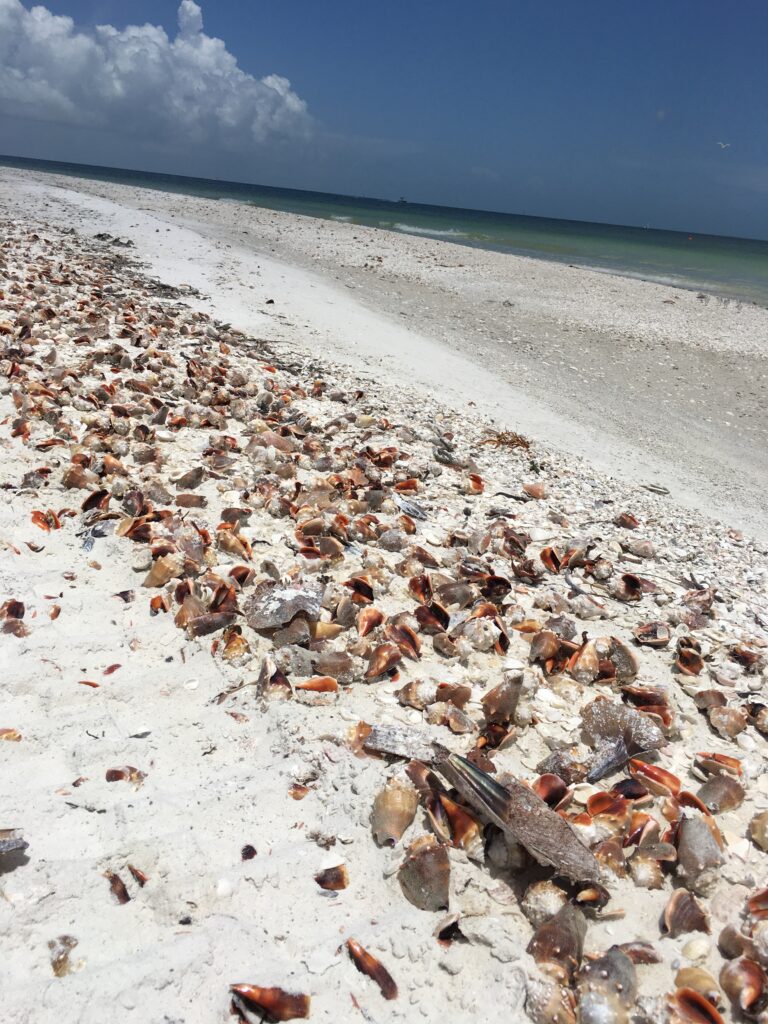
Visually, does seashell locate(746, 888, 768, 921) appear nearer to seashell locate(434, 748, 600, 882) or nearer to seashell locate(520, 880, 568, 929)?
seashell locate(434, 748, 600, 882)

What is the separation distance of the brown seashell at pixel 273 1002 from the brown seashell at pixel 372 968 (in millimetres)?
179

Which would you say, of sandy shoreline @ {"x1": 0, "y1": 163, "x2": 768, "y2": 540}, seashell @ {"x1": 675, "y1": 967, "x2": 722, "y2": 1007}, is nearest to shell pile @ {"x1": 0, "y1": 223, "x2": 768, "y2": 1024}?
seashell @ {"x1": 675, "y1": 967, "x2": 722, "y2": 1007}

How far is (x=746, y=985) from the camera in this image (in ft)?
6.35

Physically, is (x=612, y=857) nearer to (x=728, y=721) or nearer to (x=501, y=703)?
(x=501, y=703)

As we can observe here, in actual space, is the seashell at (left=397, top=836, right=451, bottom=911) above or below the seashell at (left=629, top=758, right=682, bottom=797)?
below

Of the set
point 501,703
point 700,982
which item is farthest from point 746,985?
point 501,703

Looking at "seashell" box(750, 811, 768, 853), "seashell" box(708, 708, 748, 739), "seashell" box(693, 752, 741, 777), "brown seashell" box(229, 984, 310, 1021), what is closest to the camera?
"brown seashell" box(229, 984, 310, 1021)

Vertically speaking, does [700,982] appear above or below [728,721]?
below

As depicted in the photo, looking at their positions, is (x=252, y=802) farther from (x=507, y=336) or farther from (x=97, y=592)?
(x=507, y=336)

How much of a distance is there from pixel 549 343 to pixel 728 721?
411 inches

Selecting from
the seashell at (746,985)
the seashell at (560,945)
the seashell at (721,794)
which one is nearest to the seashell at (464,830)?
the seashell at (560,945)

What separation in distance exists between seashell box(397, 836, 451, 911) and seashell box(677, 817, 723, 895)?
2.68 ft

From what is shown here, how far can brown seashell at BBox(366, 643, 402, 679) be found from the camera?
3117 millimetres

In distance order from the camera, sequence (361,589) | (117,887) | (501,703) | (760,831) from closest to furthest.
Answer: (117,887)
(760,831)
(501,703)
(361,589)
